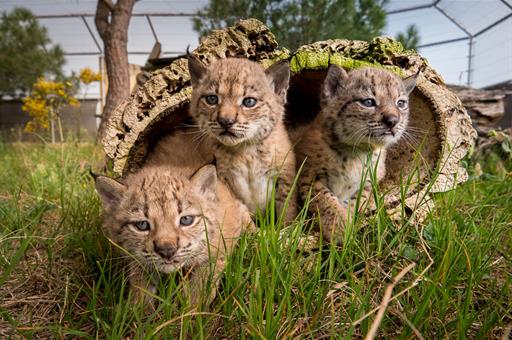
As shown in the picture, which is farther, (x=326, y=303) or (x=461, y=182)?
(x=461, y=182)

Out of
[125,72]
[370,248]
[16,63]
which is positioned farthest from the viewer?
[16,63]

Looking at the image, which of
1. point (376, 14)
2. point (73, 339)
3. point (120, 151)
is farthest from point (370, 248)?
point (376, 14)

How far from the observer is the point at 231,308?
6.32 feet

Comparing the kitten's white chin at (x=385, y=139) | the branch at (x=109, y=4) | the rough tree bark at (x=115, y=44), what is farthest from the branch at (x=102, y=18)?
the kitten's white chin at (x=385, y=139)

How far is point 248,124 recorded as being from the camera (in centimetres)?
290

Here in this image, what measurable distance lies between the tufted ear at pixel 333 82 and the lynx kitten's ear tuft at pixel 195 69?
1003 millimetres

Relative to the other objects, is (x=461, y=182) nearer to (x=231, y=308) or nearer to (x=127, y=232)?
(x=231, y=308)

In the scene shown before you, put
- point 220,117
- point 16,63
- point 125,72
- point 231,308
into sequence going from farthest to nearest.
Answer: point 16,63 → point 125,72 → point 220,117 → point 231,308

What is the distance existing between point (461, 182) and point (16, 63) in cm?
1818

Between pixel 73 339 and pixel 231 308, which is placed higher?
pixel 231 308

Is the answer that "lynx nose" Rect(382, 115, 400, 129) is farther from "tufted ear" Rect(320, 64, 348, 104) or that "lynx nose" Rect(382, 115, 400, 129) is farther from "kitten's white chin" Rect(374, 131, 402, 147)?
"tufted ear" Rect(320, 64, 348, 104)

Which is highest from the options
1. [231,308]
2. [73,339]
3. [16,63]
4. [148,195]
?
[16,63]

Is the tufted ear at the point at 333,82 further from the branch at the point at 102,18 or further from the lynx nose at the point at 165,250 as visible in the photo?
the branch at the point at 102,18

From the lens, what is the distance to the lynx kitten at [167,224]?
213 centimetres
